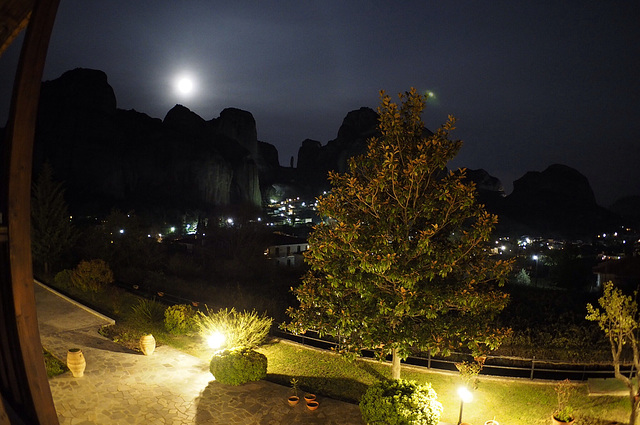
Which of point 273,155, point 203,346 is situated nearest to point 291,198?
point 273,155

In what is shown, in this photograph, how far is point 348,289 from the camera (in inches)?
299

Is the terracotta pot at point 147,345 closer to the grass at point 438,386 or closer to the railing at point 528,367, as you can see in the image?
the grass at point 438,386

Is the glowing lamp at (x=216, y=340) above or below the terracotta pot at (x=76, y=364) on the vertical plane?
above

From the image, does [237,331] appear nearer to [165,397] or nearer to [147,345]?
[165,397]

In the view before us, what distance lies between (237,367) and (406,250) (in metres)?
4.62

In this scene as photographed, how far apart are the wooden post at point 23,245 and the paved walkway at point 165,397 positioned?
114 inches

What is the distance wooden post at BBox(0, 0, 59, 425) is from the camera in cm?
376

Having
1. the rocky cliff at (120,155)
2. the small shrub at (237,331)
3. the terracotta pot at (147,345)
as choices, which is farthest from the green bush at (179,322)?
the rocky cliff at (120,155)

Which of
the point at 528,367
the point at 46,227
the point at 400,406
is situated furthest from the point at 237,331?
the point at 46,227

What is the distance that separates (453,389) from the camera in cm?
873

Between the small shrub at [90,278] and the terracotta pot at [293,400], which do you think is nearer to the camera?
the terracotta pot at [293,400]

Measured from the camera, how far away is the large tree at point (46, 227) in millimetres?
21922

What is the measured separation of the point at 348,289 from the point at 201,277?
1982cm

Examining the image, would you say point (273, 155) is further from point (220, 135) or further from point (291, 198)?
point (220, 135)
